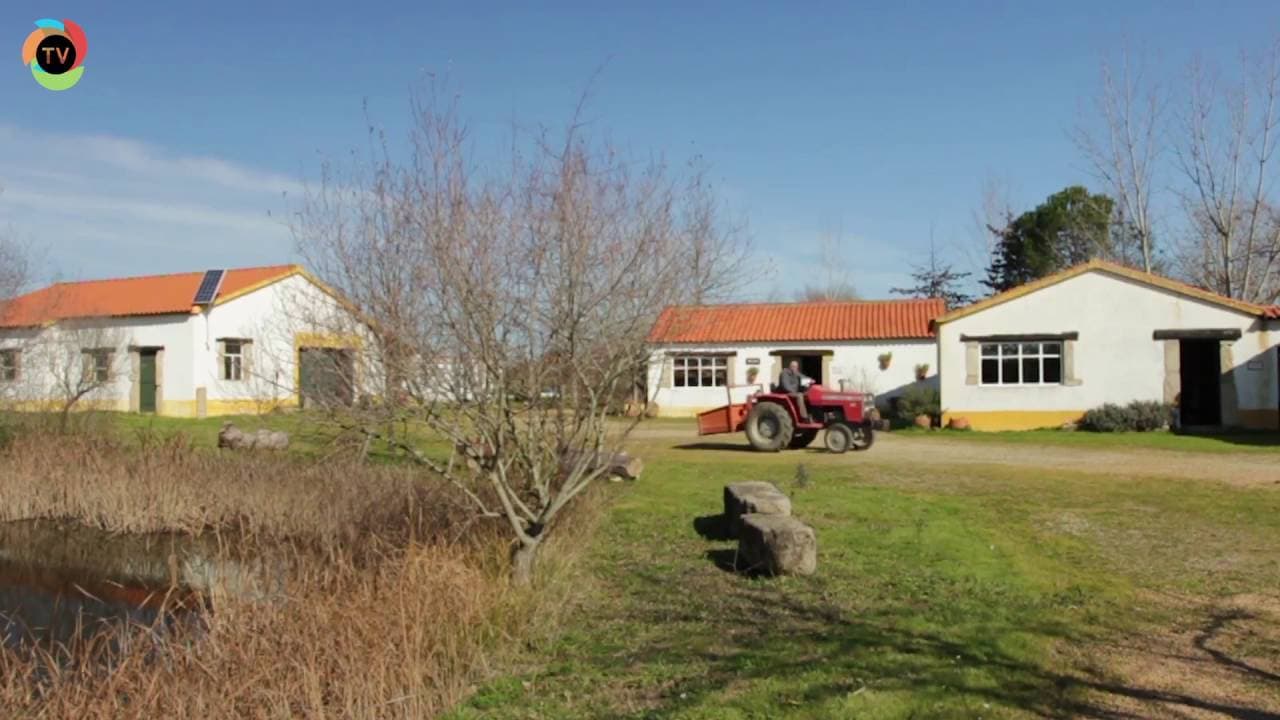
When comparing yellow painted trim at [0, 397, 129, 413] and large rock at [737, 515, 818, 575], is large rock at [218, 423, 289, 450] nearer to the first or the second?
yellow painted trim at [0, 397, 129, 413]

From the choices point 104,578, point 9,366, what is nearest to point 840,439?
point 104,578

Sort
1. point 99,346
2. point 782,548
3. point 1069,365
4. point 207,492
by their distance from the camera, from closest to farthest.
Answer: point 782,548 → point 207,492 → point 1069,365 → point 99,346

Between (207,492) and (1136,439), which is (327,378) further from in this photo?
(1136,439)

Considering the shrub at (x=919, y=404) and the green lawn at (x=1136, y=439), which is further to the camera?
the shrub at (x=919, y=404)

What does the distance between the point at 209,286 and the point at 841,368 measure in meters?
19.1

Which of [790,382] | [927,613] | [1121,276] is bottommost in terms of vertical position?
[927,613]

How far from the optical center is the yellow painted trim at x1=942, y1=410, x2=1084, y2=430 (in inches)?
935

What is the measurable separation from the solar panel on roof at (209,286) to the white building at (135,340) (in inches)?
1.7

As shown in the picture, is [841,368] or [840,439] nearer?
[840,439]

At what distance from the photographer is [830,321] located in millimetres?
31875

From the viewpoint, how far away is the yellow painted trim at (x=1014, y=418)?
77.9ft

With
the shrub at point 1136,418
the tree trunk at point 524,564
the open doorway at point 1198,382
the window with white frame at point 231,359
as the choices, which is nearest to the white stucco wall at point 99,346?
the window with white frame at point 231,359

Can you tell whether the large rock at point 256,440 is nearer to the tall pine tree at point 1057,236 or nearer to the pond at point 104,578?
the pond at point 104,578

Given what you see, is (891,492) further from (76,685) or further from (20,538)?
(20,538)
